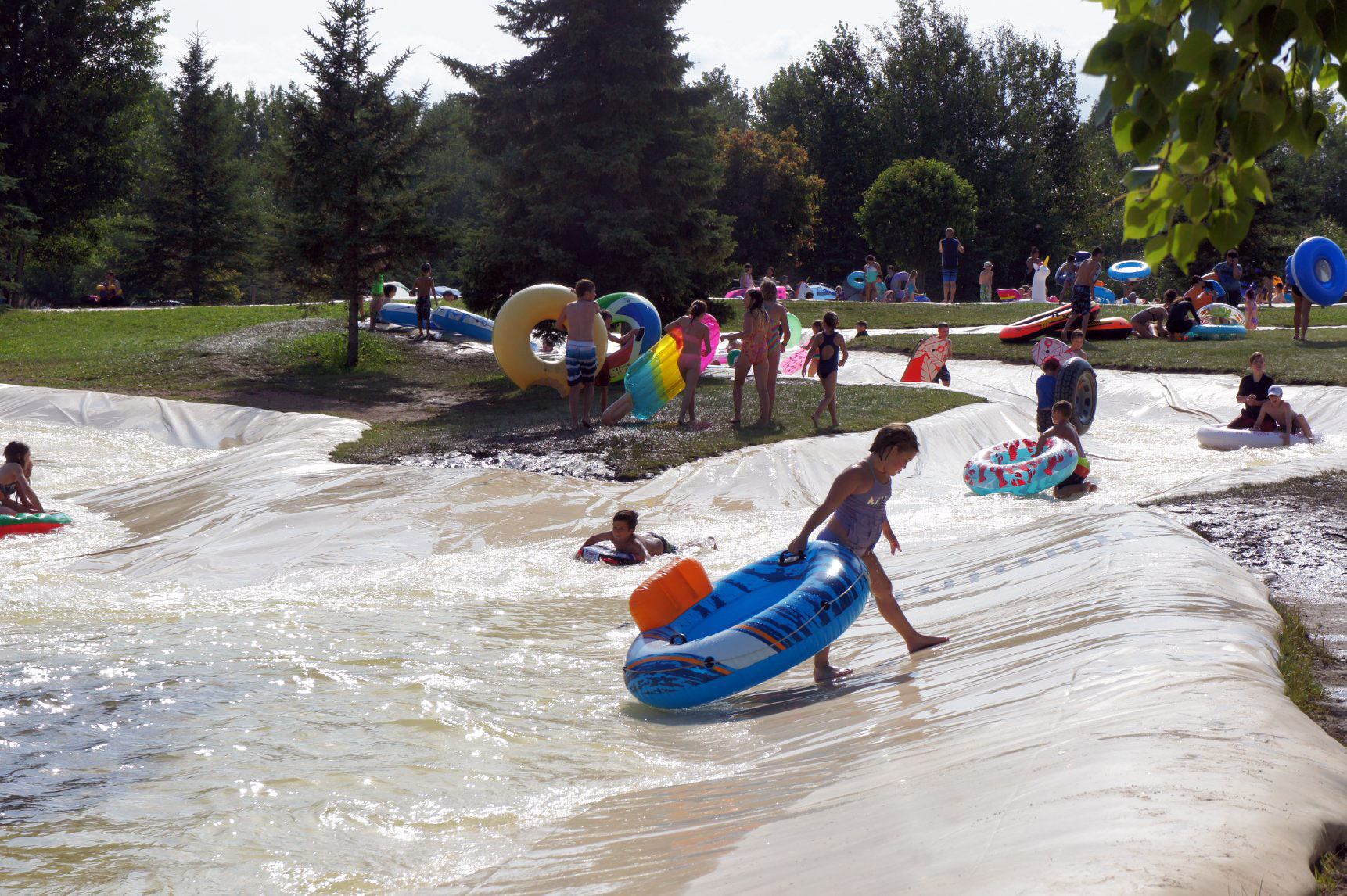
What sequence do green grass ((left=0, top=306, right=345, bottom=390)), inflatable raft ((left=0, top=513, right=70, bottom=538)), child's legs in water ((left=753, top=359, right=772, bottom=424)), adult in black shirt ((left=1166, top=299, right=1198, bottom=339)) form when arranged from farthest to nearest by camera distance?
1. adult in black shirt ((left=1166, top=299, right=1198, bottom=339))
2. green grass ((left=0, top=306, right=345, bottom=390))
3. child's legs in water ((left=753, top=359, right=772, bottom=424))
4. inflatable raft ((left=0, top=513, right=70, bottom=538))

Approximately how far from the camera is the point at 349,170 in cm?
2105

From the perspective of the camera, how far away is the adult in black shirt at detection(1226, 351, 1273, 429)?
15648 millimetres

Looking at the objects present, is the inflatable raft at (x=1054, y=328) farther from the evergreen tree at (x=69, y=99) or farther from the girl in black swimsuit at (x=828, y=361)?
the evergreen tree at (x=69, y=99)

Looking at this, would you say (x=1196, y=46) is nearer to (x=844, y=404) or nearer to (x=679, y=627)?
(x=679, y=627)

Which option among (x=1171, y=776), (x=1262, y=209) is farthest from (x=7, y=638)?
(x=1262, y=209)

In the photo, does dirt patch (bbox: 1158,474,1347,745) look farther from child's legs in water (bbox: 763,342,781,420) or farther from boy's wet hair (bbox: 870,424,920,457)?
child's legs in water (bbox: 763,342,781,420)

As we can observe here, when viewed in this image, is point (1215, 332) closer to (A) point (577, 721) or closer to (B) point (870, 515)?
(B) point (870, 515)

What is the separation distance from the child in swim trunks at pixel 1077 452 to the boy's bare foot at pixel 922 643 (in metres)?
6.44

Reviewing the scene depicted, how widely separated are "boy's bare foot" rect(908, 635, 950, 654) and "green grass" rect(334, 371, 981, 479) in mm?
6351

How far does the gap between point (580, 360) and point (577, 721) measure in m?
8.69

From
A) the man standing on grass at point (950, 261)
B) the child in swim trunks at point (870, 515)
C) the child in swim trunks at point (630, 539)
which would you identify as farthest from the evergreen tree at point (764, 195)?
the child in swim trunks at point (870, 515)

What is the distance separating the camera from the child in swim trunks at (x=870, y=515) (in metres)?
6.30

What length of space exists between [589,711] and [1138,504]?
5.92 metres

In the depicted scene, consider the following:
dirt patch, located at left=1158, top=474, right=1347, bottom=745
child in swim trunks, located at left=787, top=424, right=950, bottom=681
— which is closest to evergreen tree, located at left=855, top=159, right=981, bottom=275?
dirt patch, located at left=1158, top=474, right=1347, bottom=745
